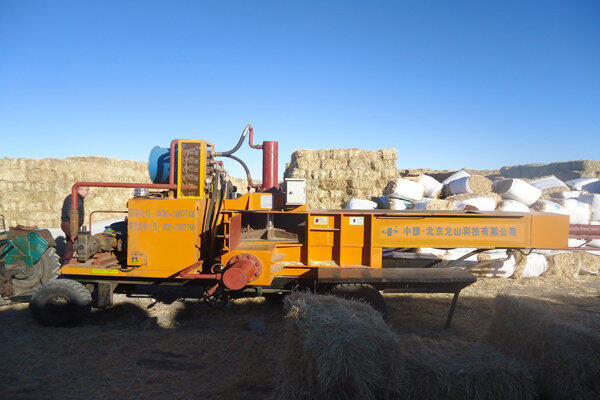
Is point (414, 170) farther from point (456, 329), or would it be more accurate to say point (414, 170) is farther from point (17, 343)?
point (17, 343)

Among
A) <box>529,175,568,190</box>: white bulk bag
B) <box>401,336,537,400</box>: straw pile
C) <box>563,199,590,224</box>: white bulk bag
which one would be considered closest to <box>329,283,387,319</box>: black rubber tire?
<box>401,336,537,400</box>: straw pile

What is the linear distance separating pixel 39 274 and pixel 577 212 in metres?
12.2

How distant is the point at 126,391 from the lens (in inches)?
145

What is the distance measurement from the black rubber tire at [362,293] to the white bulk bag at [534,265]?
16.5 ft

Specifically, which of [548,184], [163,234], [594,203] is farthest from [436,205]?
[163,234]

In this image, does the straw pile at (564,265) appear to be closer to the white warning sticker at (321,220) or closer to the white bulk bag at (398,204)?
the white bulk bag at (398,204)

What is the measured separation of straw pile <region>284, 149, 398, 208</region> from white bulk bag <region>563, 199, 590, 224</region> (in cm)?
496

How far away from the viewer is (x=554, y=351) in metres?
3.13

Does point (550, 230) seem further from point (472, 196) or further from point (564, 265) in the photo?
point (564, 265)

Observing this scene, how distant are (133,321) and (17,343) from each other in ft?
4.75

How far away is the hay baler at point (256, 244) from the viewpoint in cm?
500

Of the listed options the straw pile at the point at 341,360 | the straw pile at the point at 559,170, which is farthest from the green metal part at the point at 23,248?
the straw pile at the point at 559,170

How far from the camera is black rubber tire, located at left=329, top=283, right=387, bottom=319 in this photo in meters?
5.00

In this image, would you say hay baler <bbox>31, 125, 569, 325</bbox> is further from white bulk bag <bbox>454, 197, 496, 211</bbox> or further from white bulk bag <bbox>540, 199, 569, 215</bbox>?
white bulk bag <bbox>540, 199, 569, 215</bbox>
